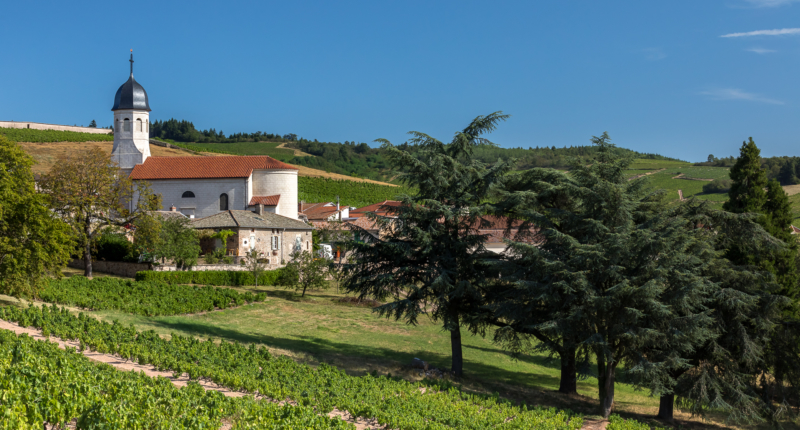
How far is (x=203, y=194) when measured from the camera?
2093 inches

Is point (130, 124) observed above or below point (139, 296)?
above

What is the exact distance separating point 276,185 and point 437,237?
37.1 meters

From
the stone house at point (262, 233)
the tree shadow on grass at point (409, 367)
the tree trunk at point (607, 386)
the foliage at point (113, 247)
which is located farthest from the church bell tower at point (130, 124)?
the tree trunk at point (607, 386)

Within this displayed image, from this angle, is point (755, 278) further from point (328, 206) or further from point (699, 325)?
point (328, 206)

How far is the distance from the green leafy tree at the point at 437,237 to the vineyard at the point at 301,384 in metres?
3.19

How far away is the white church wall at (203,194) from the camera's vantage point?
174ft

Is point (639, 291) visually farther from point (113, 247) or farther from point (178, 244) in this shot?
point (113, 247)

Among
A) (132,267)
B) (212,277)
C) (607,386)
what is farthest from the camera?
(132,267)

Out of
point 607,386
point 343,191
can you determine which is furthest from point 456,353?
point 343,191

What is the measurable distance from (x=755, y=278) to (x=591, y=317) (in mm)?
5085

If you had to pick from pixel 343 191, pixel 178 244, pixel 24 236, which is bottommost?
pixel 178 244

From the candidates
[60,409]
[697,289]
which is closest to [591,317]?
[697,289]

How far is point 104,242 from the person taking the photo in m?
38.6

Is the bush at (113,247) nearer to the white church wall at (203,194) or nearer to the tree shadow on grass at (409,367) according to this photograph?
the white church wall at (203,194)
